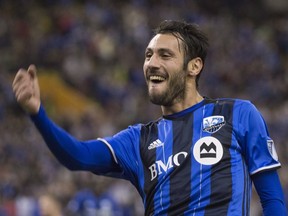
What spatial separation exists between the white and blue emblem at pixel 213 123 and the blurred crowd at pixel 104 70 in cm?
684

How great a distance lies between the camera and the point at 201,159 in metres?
4.09

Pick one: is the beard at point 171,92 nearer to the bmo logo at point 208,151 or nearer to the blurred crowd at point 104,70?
the bmo logo at point 208,151

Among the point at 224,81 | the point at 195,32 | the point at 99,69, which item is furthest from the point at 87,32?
the point at 195,32

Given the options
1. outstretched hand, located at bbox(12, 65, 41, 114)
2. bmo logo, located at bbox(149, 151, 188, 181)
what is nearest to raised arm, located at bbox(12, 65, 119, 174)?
outstretched hand, located at bbox(12, 65, 41, 114)

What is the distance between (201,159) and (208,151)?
0.17ft

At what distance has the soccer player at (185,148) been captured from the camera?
158 inches

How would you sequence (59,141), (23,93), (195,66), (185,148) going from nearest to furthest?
(23,93), (59,141), (185,148), (195,66)

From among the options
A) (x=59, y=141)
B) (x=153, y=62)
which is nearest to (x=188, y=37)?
(x=153, y=62)

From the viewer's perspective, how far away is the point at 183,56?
4.32 meters

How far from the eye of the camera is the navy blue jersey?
13.2ft

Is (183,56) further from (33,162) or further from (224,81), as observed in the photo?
(224,81)

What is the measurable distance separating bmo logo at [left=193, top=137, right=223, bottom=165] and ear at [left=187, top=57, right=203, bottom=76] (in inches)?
16.0

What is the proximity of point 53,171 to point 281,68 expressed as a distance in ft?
21.3

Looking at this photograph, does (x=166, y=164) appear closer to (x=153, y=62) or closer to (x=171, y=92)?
(x=171, y=92)
